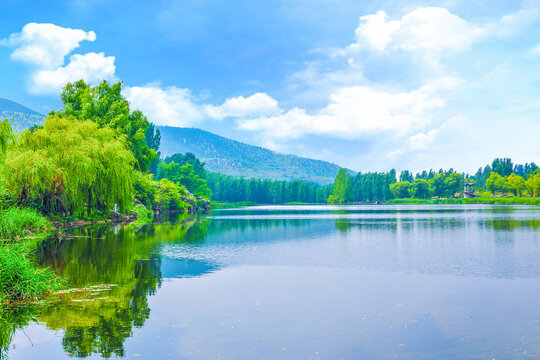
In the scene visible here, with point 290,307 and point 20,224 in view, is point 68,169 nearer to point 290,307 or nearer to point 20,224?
point 20,224

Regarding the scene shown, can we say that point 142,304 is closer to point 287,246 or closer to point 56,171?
point 287,246

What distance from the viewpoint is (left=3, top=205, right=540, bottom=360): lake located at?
26.4ft

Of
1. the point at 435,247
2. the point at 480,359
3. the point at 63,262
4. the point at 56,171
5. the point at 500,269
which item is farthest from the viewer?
the point at 56,171

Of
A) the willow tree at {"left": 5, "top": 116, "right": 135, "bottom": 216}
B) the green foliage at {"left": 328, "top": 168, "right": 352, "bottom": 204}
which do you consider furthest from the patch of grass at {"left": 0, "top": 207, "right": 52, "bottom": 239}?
the green foliage at {"left": 328, "top": 168, "right": 352, "bottom": 204}

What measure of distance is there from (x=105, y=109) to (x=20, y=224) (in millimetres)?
28237

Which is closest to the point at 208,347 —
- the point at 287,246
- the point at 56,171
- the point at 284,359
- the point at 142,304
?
the point at 284,359

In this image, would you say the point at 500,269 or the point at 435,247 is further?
the point at 435,247

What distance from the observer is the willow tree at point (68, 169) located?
29.8 metres

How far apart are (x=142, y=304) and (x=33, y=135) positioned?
1058 inches

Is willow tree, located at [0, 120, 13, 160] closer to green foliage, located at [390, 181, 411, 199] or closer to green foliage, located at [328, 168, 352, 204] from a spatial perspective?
green foliage, located at [328, 168, 352, 204]

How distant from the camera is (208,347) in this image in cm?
809

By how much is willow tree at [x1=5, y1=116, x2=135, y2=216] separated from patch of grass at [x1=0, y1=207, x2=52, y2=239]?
92.2 inches

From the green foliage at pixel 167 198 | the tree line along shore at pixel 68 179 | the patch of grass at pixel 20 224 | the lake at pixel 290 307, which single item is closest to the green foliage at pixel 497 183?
the green foliage at pixel 167 198

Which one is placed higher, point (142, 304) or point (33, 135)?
point (33, 135)
